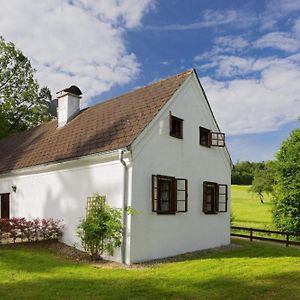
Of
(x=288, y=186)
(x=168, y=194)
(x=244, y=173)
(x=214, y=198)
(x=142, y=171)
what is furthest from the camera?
(x=244, y=173)

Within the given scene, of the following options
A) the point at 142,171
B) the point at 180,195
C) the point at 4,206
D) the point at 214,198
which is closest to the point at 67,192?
the point at 142,171

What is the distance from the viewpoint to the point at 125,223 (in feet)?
39.9

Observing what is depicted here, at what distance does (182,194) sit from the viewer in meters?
14.4

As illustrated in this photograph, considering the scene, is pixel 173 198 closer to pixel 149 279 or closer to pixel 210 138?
pixel 210 138

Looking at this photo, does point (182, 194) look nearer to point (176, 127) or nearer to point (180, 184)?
point (180, 184)

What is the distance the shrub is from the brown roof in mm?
2177

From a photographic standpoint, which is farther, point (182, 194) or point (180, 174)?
point (180, 174)

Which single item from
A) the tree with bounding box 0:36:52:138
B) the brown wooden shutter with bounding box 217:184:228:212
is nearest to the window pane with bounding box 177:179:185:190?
the brown wooden shutter with bounding box 217:184:228:212

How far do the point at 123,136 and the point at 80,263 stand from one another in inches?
176

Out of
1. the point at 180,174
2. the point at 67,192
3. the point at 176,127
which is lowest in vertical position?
the point at 67,192

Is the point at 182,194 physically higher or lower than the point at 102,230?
higher

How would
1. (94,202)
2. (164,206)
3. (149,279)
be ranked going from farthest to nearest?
1. (164,206)
2. (94,202)
3. (149,279)

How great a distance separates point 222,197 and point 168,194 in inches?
171

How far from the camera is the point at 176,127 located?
586 inches
